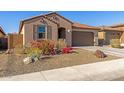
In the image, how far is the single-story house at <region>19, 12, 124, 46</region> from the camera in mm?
18328

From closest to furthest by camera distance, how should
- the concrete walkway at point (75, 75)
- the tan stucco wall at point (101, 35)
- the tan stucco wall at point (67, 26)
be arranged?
1. the concrete walkway at point (75, 75)
2. the tan stucco wall at point (67, 26)
3. the tan stucco wall at point (101, 35)

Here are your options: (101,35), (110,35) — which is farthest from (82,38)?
(110,35)

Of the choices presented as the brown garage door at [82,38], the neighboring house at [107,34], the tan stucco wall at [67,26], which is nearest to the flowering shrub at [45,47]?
the tan stucco wall at [67,26]

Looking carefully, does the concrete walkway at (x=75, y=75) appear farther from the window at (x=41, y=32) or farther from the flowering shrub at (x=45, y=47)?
the window at (x=41, y=32)

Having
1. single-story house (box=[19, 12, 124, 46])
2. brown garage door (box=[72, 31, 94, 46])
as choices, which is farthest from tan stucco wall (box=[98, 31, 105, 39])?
brown garage door (box=[72, 31, 94, 46])

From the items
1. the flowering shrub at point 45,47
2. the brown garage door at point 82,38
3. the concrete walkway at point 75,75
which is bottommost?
the concrete walkway at point 75,75

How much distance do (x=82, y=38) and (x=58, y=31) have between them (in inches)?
169

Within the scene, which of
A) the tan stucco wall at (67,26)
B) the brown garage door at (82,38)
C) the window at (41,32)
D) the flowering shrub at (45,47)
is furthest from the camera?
the brown garage door at (82,38)

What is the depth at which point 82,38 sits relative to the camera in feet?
80.0

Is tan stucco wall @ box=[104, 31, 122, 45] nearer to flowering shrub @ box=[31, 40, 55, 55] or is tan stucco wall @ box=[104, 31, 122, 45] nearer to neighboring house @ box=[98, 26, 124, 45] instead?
neighboring house @ box=[98, 26, 124, 45]

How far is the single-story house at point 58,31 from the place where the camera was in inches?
722
